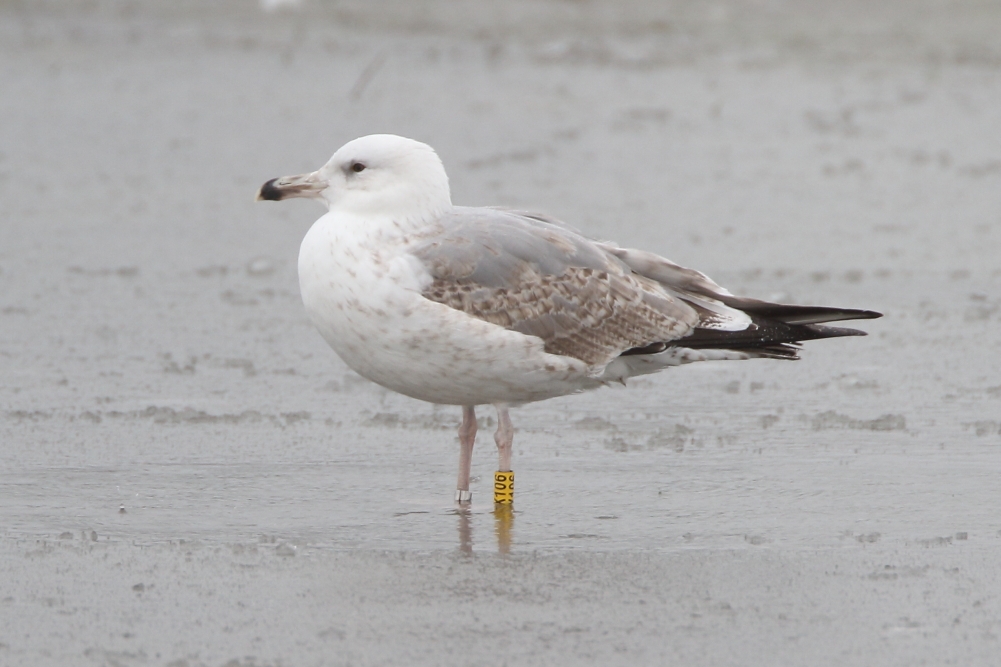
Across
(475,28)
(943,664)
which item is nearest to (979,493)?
(943,664)

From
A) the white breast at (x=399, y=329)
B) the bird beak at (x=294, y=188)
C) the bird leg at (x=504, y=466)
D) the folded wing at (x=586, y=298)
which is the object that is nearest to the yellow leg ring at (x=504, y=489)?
the bird leg at (x=504, y=466)

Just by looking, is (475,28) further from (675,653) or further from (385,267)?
(675,653)

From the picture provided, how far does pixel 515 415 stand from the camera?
6852 mm

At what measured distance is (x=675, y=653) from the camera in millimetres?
4223

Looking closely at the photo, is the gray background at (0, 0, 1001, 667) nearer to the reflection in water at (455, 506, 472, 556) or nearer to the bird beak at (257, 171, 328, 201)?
the reflection in water at (455, 506, 472, 556)

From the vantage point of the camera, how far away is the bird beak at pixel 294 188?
5.73 m

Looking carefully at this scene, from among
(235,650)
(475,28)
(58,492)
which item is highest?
(475,28)

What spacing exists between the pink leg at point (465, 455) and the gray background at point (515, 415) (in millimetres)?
63

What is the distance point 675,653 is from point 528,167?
26.1 ft

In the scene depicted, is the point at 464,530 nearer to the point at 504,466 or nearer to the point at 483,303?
the point at 504,466

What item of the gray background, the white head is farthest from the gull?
the gray background

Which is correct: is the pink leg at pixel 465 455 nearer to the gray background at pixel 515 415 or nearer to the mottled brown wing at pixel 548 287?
the gray background at pixel 515 415

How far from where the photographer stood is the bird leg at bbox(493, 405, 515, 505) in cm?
564

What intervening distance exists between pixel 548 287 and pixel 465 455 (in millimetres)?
654
